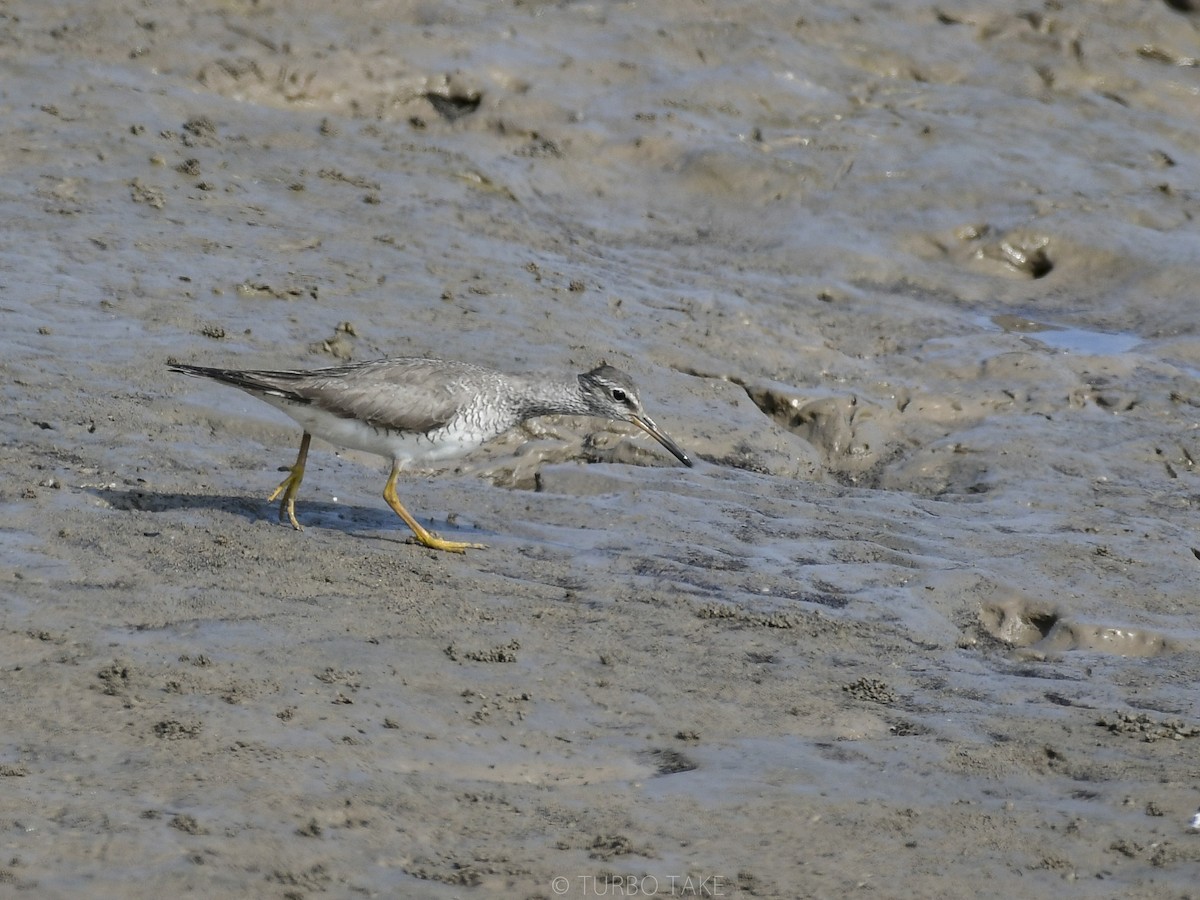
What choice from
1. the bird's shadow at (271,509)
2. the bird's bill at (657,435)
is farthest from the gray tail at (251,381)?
the bird's bill at (657,435)

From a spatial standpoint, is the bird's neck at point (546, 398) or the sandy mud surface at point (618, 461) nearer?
the sandy mud surface at point (618, 461)

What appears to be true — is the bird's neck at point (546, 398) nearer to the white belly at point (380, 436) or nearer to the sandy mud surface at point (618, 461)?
the white belly at point (380, 436)

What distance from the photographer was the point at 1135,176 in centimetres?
1648

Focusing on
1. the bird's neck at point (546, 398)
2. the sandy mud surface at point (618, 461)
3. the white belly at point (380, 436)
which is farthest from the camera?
the bird's neck at point (546, 398)

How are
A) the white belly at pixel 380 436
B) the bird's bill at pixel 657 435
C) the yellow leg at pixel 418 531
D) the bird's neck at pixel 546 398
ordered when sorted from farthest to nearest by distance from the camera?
the bird's bill at pixel 657 435, the bird's neck at pixel 546 398, the white belly at pixel 380 436, the yellow leg at pixel 418 531

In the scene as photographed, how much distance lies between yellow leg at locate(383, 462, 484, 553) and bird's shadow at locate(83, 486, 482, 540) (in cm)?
17

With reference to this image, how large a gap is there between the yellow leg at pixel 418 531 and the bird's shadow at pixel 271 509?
0.56 feet

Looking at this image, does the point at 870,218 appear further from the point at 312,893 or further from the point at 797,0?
the point at 312,893

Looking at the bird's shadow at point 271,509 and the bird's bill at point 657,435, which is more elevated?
the bird's bill at point 657,435

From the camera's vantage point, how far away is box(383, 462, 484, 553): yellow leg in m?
8.72

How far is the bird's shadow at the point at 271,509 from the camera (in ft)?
27.7

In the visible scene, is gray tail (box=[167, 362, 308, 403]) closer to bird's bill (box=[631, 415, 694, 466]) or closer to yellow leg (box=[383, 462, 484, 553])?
yellow leg (box=[383, 462, 484, 553])

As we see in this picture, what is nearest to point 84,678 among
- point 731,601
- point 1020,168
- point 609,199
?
point 731,601

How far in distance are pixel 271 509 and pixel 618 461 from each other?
9.72 feet
